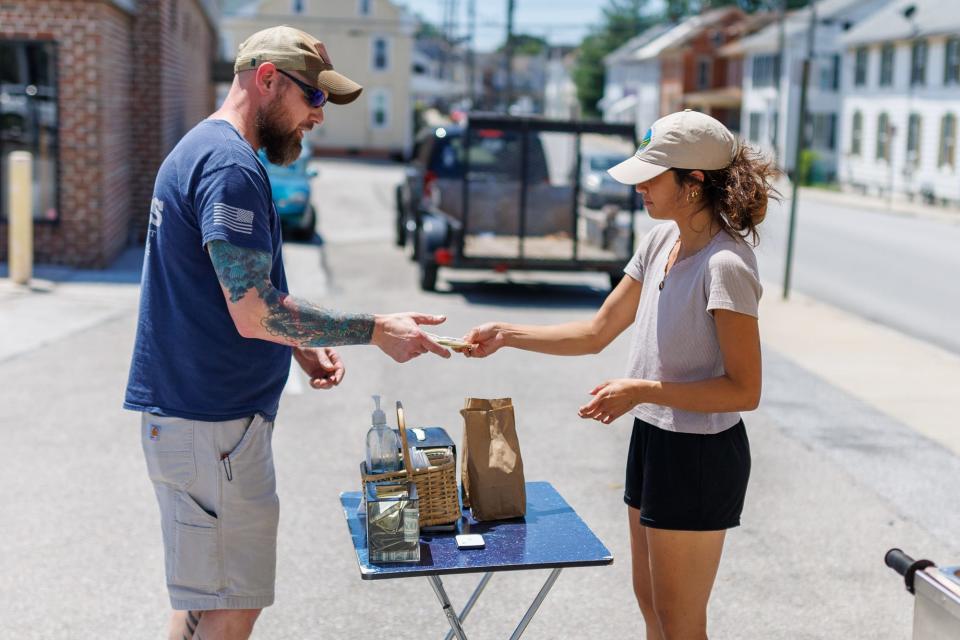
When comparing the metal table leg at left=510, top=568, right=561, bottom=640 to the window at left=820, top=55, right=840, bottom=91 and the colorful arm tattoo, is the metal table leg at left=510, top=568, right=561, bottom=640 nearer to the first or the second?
the colorful arm tattoo

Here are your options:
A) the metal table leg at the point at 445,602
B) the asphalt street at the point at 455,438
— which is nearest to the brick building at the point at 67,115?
the asphalt street at the point at 455,438

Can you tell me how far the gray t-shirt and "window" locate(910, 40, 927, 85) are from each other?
4219 cm

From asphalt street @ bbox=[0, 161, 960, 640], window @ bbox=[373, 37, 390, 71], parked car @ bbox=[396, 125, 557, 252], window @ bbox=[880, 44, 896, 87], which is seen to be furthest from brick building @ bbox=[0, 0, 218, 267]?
window @ bbox=[373, 37, 390, 71]

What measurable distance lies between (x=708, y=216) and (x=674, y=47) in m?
77.3

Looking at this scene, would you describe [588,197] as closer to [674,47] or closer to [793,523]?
[793,523]

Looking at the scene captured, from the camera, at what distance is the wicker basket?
3.48 m

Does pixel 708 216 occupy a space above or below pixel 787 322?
above

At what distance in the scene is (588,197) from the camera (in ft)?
56.1

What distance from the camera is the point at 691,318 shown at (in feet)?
11.2

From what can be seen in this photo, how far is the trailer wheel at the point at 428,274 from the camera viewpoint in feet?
47.8

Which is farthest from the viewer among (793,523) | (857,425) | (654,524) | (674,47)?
(674,47)

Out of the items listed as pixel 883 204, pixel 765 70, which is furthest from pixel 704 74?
pixel 883 204

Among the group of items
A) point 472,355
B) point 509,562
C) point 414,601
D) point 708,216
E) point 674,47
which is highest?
point 674,47

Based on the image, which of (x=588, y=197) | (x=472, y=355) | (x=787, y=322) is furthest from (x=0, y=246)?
(x=472, y=355)
